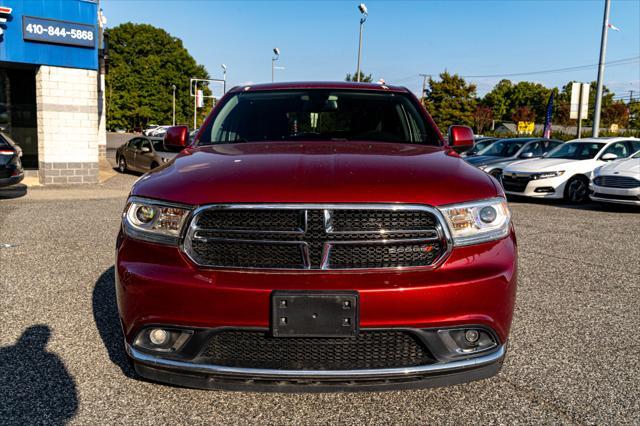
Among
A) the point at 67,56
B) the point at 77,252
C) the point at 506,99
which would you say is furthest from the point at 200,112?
the point at 77,252

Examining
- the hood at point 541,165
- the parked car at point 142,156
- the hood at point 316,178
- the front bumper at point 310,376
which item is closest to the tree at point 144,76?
the parked car at point 142,156

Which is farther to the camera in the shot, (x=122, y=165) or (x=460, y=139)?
(x=122, y=165)

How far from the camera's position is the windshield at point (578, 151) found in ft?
45.2

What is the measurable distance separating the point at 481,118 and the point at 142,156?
68676 millimetres

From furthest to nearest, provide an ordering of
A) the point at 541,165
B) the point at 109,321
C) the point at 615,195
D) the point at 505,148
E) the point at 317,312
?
1. the point at 505,148
2. the point at 541,165
3. the point at 615,195
4. the point at 109,321
5. the point at 317,312

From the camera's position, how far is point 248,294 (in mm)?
2420

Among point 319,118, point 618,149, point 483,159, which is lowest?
point 483,159

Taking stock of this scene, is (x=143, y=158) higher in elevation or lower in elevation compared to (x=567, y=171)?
lower

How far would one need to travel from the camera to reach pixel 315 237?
8.24ft

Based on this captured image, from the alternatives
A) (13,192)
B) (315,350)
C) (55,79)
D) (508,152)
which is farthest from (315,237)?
(508,152)

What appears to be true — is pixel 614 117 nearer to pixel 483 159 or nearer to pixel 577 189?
pixel 483 159

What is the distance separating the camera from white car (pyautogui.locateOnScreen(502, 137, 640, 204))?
522 inches

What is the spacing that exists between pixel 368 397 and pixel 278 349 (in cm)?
79

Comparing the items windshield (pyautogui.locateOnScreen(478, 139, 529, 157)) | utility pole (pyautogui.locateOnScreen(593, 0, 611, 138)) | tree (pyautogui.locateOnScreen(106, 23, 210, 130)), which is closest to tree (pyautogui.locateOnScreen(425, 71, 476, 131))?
tree (pyautogui.locateOnScreen(106, 23, 210, 130))
